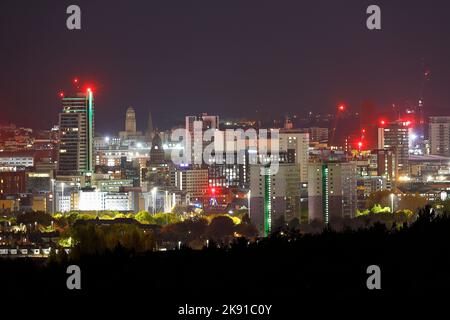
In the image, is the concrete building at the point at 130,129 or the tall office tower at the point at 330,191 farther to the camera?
the concrete building at the point at 130,129

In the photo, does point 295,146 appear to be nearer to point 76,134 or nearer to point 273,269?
point 76,134

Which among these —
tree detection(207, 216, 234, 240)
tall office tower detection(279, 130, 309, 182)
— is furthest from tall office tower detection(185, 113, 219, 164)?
tree detection(207, 216, 234, 240)

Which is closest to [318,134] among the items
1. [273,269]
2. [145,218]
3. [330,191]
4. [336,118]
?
[336,118]

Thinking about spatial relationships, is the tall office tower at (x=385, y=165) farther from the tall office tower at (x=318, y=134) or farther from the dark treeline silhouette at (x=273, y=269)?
the dark treeline silhouette at (x=273, y=269)

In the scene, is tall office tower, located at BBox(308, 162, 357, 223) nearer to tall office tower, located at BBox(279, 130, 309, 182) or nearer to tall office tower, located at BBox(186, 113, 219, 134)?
tall office tower, located at BBox(279, 130, 309, 182)

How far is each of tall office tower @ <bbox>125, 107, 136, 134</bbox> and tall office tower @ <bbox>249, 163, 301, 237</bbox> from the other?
57.7 ft

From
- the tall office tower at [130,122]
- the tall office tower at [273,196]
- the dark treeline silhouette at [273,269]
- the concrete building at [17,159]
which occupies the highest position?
the tall office tower at [130,122]

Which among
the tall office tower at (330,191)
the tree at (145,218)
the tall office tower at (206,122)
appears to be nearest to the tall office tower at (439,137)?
the tall office tower at (206,122)

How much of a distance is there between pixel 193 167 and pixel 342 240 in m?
16.6

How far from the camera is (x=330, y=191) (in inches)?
773

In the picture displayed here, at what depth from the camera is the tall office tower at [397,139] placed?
98.2 ft

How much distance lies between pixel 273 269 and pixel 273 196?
35.0 ft

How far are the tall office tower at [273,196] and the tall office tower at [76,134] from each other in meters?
6.98
